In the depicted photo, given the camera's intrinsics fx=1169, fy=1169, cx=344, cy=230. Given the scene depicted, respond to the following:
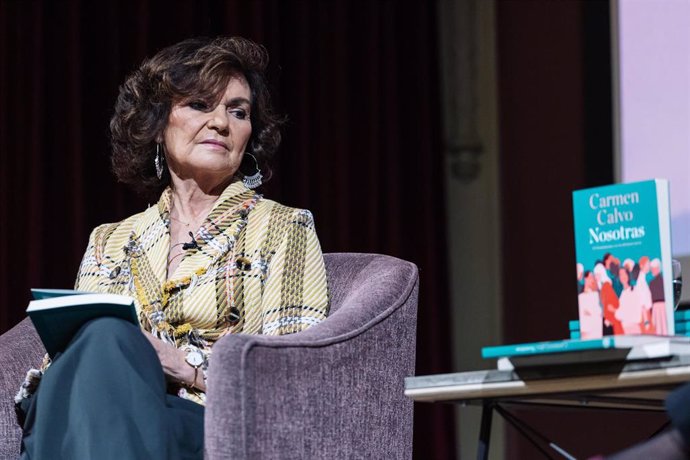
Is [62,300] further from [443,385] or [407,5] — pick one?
[407,5]

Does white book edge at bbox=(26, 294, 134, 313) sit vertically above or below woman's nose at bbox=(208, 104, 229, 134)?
below

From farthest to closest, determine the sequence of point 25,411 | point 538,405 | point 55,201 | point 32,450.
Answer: point 55,201, point 25,411, point 32,450, point 538,405

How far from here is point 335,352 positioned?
1.86 m

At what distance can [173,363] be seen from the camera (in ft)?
6.73

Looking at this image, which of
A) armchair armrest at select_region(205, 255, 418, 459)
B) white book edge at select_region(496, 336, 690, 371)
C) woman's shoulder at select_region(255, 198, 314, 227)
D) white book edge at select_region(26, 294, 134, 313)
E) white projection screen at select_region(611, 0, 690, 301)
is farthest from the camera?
white projection screen at select_region(611, 0, 690, 301)

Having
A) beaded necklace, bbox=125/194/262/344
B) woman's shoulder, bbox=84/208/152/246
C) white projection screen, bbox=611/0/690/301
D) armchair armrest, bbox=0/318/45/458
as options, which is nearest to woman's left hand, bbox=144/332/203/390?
beaded necklace, bbox=125/194/262/344

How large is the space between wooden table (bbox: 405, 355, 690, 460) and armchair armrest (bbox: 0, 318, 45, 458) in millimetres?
827

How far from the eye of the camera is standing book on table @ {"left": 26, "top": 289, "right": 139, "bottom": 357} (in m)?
1.82

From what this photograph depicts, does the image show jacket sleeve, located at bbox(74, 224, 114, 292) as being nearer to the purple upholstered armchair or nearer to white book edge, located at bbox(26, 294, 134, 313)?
the purple upholstered armchair

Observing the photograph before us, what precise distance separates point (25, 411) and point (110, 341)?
0.35 metres

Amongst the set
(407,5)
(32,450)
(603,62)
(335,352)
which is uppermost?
(407,5)

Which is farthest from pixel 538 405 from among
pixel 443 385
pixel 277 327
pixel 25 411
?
pixel 25 411

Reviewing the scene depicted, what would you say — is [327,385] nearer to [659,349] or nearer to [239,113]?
[659,349]

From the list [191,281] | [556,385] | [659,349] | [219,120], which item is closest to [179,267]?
[191,281]
